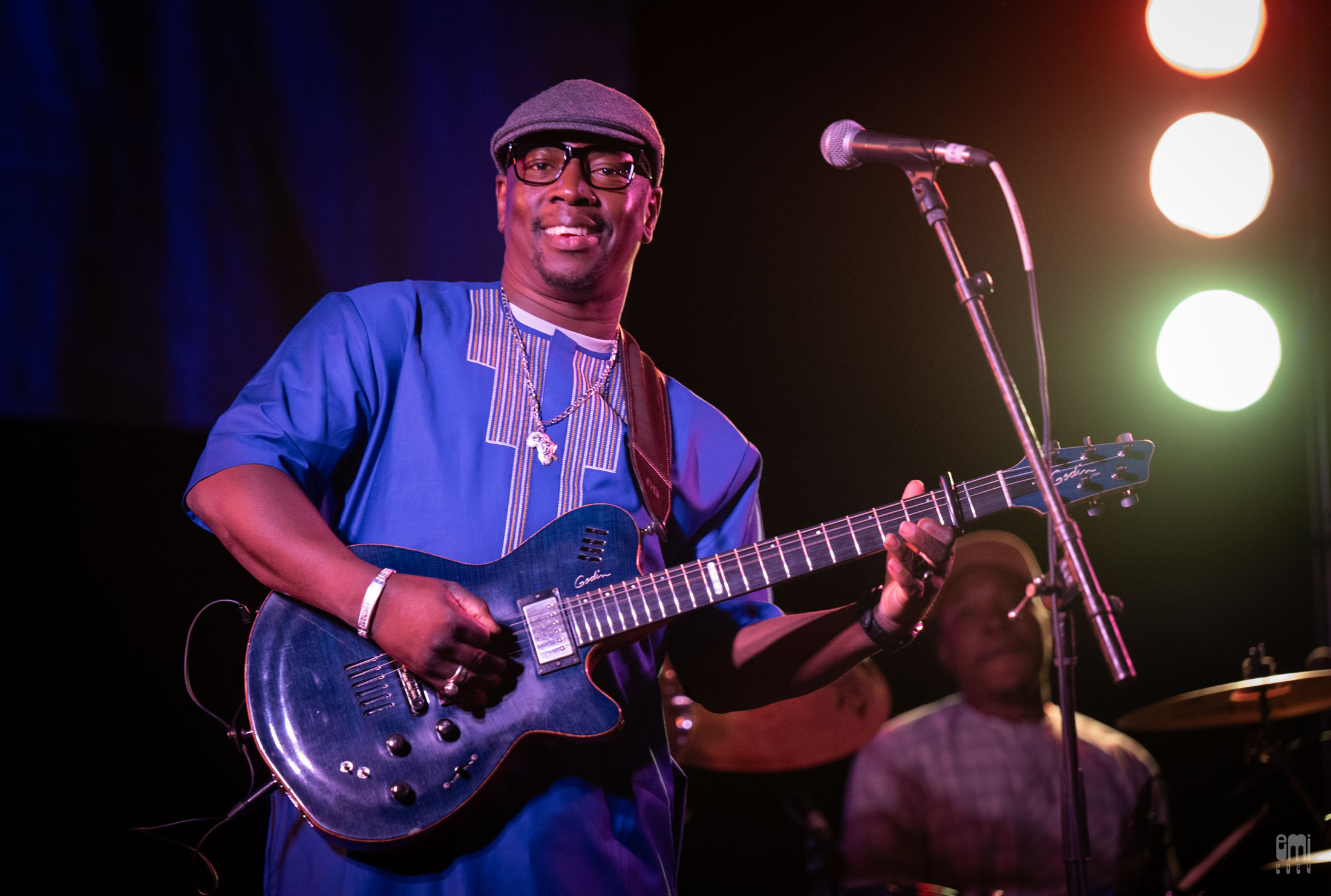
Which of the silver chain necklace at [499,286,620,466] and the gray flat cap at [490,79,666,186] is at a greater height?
the gray flat cap at [490,79,666,186]

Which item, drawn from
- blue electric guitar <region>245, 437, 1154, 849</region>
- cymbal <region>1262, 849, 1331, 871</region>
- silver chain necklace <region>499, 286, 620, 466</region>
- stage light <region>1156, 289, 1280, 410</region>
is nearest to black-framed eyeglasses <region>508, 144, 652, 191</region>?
silver chain necklace <region>499, 286, 620, 466</region>

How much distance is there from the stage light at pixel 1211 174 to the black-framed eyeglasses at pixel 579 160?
3.48 metres

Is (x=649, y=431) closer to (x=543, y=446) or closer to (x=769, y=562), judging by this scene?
(x=543, y=446)

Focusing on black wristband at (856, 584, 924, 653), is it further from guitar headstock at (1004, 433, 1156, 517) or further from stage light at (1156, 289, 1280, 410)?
stage light at (1156, 289, 1280, 410)

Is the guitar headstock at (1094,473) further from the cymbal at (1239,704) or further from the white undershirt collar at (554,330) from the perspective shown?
the cymbal at (1239,704)

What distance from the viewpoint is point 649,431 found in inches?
108

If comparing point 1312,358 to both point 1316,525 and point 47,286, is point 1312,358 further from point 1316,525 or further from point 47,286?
point 47,286

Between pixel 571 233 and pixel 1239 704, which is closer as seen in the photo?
pixel 571 233

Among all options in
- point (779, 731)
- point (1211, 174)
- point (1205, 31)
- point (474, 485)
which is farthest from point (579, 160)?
point (1205, 31)

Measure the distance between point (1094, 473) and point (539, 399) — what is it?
1.36 m

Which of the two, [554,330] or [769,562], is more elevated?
[554,330]

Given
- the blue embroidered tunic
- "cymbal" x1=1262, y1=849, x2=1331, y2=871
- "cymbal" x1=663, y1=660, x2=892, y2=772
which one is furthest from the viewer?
"cymbal" x1=663, y1=660, x2=892, y2=772

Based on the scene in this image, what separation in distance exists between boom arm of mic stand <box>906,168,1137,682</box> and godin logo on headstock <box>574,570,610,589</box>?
38.2 inches

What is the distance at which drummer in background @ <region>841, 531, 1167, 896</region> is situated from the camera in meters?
4.29
